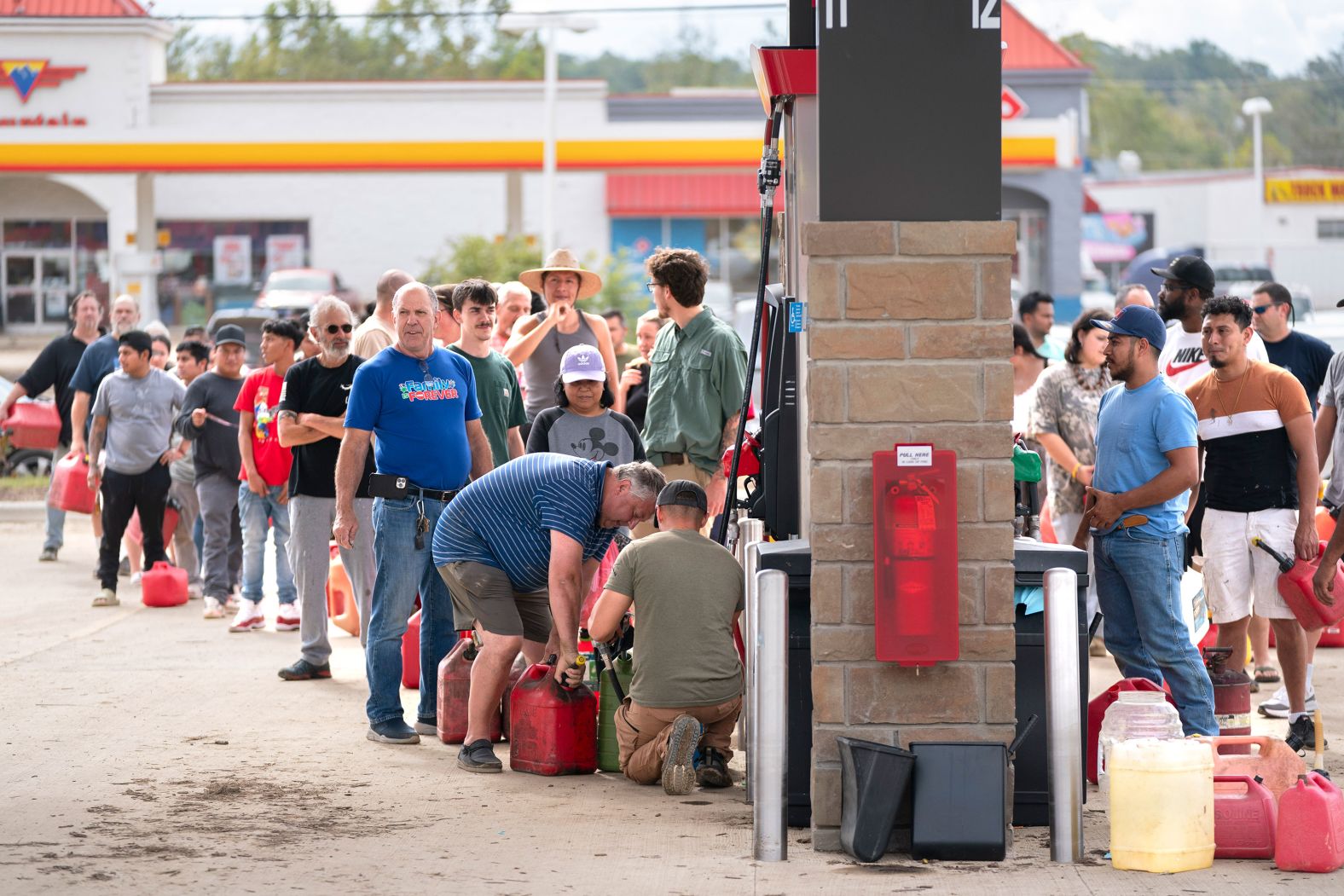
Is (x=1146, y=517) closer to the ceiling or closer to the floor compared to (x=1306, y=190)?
closer to the floor

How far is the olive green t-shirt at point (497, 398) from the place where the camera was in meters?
8.95

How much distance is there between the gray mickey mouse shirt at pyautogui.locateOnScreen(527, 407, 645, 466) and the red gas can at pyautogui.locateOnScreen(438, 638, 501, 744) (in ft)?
3.89

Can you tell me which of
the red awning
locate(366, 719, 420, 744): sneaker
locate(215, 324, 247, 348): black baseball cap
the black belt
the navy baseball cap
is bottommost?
locate(366, 719, 420, 744): sneaker

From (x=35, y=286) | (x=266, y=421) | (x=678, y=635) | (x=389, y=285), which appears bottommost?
(x=678, y=635)

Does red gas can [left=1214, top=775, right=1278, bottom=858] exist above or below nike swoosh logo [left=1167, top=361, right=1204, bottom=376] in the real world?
below

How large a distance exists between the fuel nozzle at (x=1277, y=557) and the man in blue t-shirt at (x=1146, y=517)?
2.85 ft

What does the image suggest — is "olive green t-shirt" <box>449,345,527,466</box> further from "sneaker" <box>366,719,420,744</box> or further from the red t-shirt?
the red t-shirt

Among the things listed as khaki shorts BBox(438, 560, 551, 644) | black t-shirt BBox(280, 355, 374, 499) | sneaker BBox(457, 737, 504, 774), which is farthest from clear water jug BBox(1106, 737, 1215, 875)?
black t-shirt BBox(280, 355, 374, 499)

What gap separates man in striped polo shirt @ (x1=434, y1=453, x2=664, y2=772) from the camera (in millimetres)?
6926

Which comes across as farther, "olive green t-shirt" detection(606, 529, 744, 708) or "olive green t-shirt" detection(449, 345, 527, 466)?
"olive green t-shirt" detection(449, 345, 527, 466)

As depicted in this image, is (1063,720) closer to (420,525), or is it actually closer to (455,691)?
(455,691)

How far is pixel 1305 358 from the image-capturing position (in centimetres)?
978

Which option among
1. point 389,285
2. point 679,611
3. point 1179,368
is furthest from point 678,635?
point 1179,368

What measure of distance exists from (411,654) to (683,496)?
2732 mm
